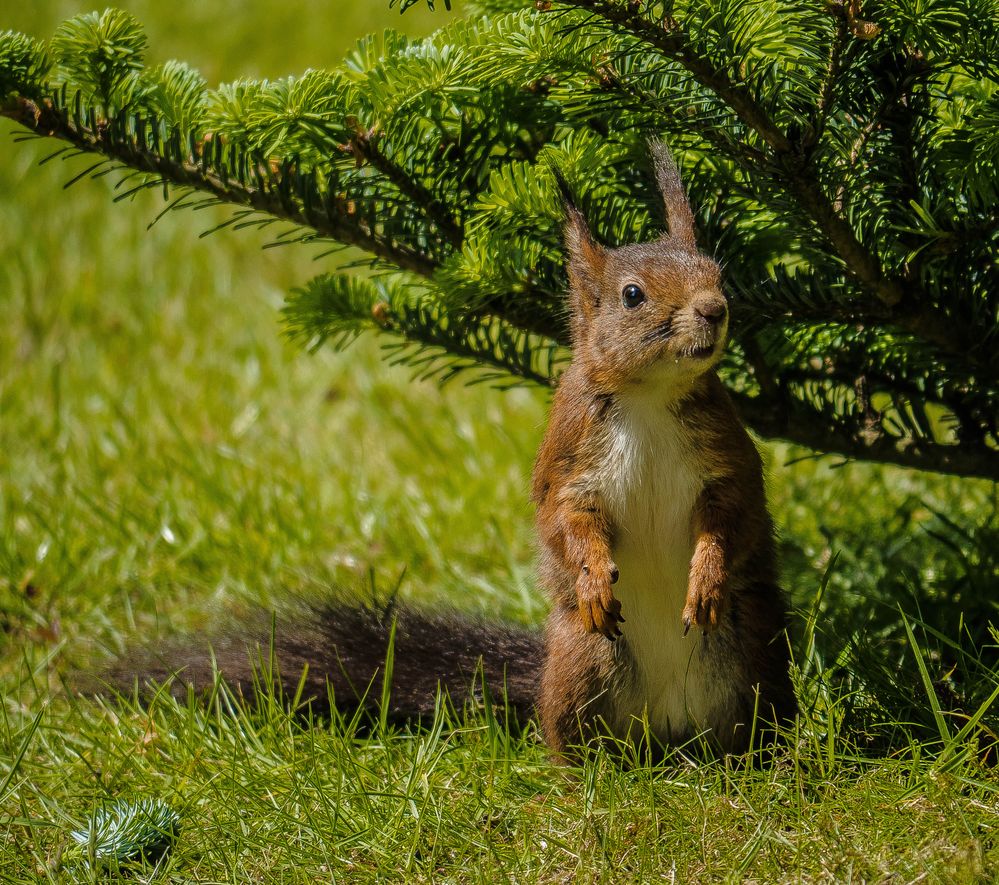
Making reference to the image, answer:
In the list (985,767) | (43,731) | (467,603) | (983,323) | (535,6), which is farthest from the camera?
(467,603)

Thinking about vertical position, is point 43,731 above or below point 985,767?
above

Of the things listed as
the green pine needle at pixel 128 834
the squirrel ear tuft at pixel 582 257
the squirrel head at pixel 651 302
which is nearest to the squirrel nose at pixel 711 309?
the squirrel head at pixel 651 302

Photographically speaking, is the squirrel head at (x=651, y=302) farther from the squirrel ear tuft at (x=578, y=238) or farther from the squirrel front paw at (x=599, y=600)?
the squirrel front paw at (x=599, y=600)

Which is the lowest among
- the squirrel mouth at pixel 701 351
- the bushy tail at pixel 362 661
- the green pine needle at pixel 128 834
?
the green pine needle at pixel 128 834

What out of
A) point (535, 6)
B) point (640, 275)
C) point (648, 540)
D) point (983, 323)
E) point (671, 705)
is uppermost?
point (535, 6)

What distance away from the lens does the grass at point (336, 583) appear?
1991mm

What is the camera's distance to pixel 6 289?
485 centimetres

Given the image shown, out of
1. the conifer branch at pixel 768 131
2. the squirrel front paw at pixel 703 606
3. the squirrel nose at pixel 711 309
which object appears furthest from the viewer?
the squirrel front paw at pixel 703 606

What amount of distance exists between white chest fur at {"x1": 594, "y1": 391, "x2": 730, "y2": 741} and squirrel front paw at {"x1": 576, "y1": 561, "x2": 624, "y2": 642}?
116 millimetres

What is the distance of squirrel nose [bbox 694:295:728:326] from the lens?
197cm

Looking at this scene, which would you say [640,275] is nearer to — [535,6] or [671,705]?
[535,6]

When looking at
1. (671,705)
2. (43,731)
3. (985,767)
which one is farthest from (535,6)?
(43,731)

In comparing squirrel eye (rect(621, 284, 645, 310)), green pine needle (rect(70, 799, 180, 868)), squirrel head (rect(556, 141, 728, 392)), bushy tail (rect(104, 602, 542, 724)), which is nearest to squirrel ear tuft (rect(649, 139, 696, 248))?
squirrel head (rect(556, 141, 728, 392))

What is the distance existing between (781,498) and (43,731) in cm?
199
